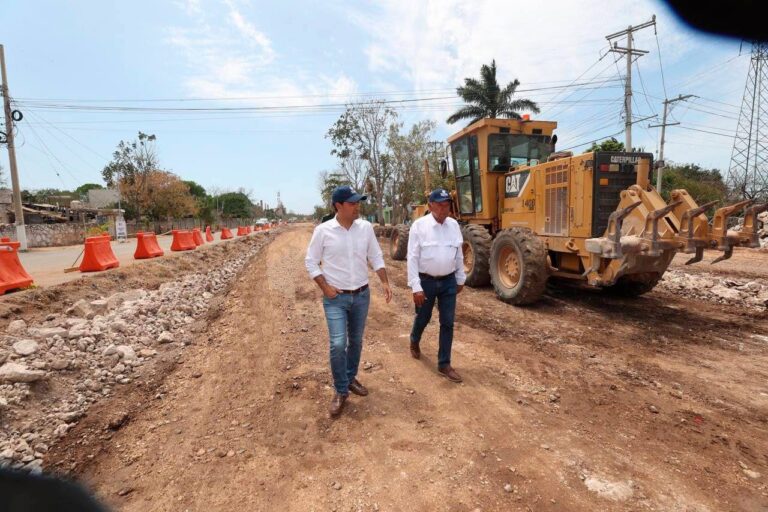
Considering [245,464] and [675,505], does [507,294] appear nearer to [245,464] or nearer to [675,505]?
[675,505]

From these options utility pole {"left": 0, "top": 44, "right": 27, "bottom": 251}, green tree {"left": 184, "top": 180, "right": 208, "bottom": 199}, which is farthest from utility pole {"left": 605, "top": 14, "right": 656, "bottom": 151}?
green tree {"left": 184, "top": 180, "right": 208, "bottom": 199}

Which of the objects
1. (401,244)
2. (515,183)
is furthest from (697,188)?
(515,183)

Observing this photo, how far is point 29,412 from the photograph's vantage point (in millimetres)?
3385

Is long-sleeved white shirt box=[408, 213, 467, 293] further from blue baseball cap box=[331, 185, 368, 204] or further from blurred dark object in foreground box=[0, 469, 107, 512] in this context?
blurred dark object in foreground box=[0, 469, 107, 512]

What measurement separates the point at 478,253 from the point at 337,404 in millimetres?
5200

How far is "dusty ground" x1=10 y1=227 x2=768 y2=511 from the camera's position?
2432mm

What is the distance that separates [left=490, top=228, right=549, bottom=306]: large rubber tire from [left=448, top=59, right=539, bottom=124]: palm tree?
1022 inches

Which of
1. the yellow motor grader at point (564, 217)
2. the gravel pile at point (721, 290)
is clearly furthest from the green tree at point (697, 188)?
the yellow motor grader at point (564, 217)

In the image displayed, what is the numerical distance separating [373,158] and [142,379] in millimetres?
29772

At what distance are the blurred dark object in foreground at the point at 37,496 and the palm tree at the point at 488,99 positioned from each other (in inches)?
1268

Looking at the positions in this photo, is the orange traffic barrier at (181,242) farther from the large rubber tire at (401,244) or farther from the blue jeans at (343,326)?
the blue jeans at (343,326)

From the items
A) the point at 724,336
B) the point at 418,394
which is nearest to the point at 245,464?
the point at 418,394

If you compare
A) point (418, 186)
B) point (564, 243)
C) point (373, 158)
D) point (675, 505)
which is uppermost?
point (373, 158)

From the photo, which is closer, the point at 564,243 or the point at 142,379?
the point at 142,379
